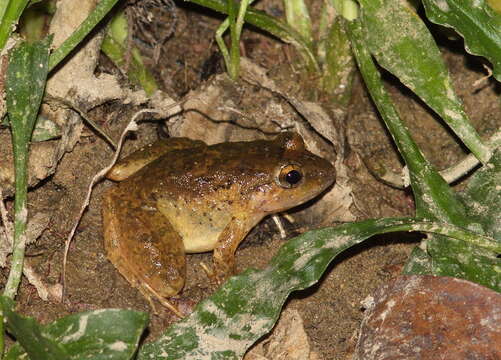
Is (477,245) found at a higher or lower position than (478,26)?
lower

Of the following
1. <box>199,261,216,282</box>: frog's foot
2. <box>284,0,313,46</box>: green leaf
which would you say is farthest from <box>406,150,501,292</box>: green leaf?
<box>284,0,313,46</box>: green leaf

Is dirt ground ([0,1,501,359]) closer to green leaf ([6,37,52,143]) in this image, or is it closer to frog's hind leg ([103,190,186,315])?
frog's hind leg ([103,190,186,315])

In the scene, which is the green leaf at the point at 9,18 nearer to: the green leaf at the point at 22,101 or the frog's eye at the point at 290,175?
the green leaf at the point at 22,101

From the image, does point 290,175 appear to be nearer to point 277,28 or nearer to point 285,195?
point 285,195

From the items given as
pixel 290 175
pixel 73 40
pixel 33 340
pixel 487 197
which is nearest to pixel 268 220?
pixel 290 175

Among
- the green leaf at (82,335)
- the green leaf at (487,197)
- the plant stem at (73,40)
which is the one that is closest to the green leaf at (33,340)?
the green leaf at (82,335)

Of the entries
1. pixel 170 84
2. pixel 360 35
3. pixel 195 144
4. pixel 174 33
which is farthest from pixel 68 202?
pixel 360 35

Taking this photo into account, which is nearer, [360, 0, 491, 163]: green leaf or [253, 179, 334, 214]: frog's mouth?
[360, 0, 491, 163]: green leaf
